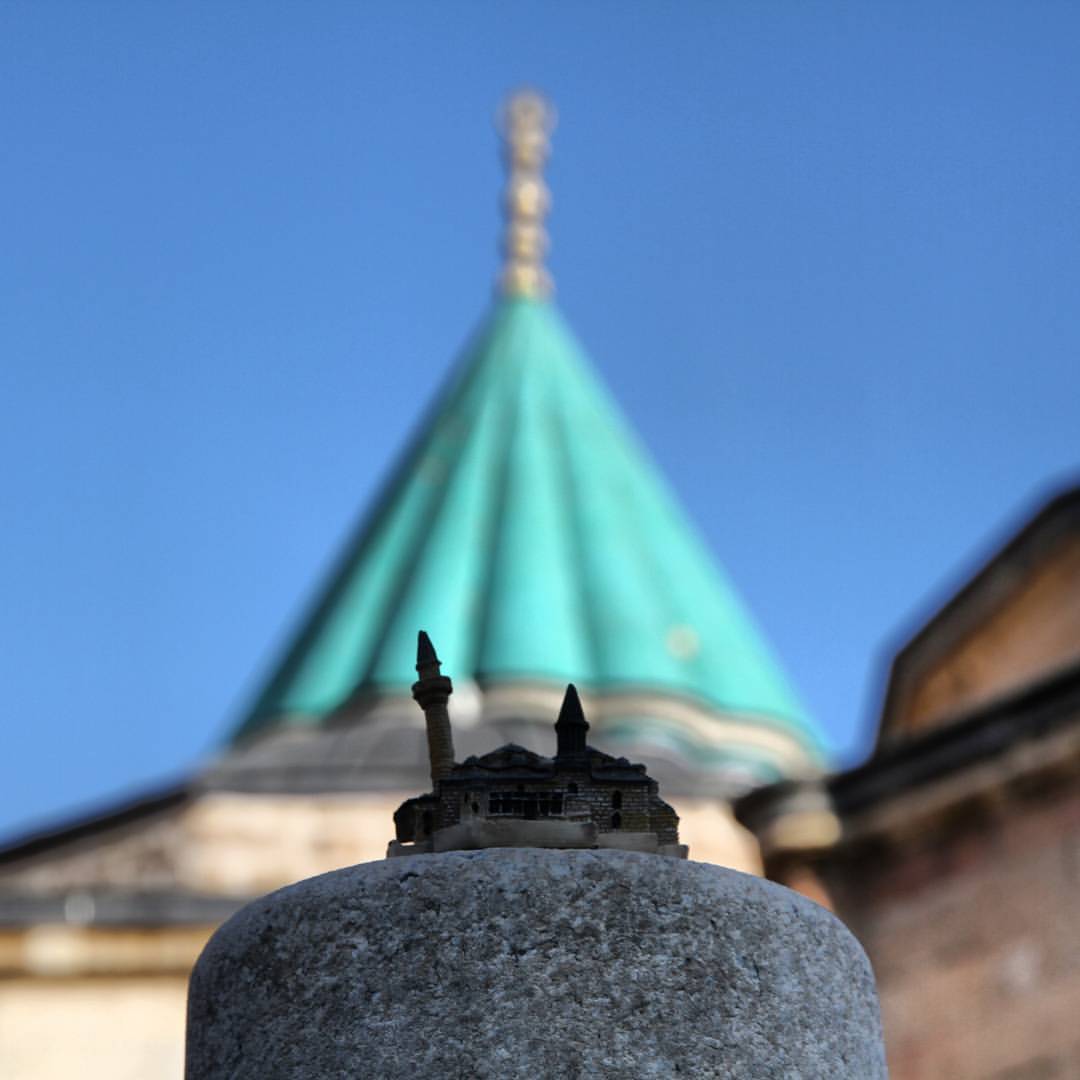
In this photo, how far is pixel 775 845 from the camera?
6652mm

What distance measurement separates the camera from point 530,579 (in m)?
10.8

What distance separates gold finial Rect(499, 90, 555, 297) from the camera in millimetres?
13305

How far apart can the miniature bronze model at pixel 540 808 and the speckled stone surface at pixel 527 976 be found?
52 millimetres

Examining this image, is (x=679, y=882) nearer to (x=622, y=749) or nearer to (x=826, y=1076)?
(x=826, y=1076)

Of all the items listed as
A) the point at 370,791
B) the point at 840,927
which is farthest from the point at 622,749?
the point at 840,927

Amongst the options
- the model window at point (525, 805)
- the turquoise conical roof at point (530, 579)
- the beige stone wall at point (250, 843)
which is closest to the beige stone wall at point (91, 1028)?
the beige stone wall at point (250, 843)

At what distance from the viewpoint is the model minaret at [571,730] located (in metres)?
2.34

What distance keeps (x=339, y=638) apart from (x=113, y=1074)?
4.45 metres

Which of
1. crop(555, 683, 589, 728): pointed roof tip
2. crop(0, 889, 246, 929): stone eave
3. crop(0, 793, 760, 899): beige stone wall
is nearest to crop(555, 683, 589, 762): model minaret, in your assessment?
crop(555, 683, 589, 728): pointed roof tip

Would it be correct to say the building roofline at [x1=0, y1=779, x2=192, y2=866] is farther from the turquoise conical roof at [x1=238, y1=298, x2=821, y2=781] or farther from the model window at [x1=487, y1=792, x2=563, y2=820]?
the model window at [x1=487, y1=792, x2=563, y2=820]

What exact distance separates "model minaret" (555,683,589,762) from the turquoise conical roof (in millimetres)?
7624

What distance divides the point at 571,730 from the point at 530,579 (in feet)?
27.6

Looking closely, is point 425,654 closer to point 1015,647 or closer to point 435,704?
point 435,704

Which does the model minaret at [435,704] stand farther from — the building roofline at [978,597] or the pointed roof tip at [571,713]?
the building roofline at [978,597]
